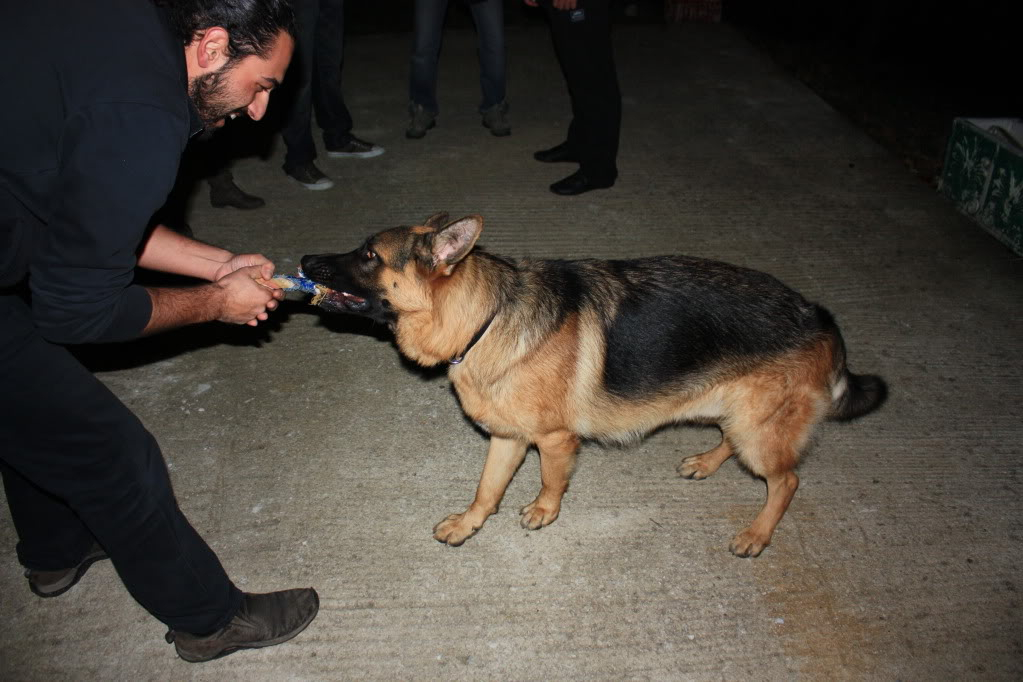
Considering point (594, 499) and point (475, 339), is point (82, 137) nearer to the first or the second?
point (475, 339)

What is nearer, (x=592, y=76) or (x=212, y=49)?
(x=212, y=49)

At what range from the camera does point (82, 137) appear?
164 cm

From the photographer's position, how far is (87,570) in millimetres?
2953

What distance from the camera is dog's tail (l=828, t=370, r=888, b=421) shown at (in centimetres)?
316

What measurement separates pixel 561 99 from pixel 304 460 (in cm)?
565

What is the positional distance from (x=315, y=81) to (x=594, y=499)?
4.64 m

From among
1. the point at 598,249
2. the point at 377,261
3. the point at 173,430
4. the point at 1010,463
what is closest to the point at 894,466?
the point at 1010,463

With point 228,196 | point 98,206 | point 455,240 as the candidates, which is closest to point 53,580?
point 98,206

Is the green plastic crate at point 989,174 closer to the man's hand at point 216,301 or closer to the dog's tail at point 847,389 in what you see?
the dog's tail at point 847,389

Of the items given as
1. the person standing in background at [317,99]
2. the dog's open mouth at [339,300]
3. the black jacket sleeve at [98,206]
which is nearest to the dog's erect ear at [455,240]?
the dog's open mouth at [339,300]

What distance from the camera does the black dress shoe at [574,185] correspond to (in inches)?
232

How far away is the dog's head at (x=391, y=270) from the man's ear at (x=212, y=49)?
0.88 m

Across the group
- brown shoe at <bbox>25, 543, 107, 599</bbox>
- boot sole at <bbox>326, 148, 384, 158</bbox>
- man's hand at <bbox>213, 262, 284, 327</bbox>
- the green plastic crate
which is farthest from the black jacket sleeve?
the green plastic crate

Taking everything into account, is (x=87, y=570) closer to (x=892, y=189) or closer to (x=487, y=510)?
(x=487, y=510)
